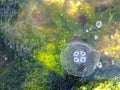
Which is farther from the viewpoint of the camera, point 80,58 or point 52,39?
point 52,39

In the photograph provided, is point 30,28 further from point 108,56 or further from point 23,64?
point 108,56

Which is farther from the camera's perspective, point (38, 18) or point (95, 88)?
point (38, 18)

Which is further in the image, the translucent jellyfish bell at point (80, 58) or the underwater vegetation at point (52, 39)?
the underwater vegetation at point (52, 39)

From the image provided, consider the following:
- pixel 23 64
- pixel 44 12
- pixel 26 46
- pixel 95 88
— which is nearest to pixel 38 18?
pixel 44 12

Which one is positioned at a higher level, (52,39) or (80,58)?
(52,39)

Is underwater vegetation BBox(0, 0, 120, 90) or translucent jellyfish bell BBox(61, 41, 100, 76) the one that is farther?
underwater vegetation BBox(0, 0, 120, 90)
